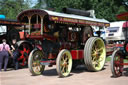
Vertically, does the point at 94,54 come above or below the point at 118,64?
above

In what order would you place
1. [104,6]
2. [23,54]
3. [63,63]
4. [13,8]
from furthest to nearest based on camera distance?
[104,6], [13,8], [23,54], [63,63]

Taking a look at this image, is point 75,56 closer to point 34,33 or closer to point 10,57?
point 34,33

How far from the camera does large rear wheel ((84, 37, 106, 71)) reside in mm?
8438

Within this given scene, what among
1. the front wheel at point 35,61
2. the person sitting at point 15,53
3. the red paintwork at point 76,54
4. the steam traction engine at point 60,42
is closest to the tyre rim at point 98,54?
the steam traction engine at point 60,42

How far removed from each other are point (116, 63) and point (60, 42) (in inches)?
82.5

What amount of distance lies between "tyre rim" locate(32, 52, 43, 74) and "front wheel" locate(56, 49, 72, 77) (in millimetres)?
1074

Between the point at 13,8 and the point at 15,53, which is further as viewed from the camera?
the point at 13,8

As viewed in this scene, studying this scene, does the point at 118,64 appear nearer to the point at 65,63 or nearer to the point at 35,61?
the point at 65,63

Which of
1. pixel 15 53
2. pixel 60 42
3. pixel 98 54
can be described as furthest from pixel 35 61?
pixel 98 54

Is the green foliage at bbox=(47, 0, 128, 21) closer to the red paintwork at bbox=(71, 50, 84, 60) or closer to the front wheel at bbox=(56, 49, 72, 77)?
the red paintwork at bbox=(71, 50, 84, 60)

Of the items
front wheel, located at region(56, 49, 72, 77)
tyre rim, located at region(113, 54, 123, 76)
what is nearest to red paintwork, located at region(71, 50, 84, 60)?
front wheel, located at region(56, 49, 72, 77)

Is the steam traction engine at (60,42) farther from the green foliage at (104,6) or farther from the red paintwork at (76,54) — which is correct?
the green foliage at (104,6)

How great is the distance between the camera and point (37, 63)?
8461mm

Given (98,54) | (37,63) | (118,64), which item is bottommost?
(37,63)
